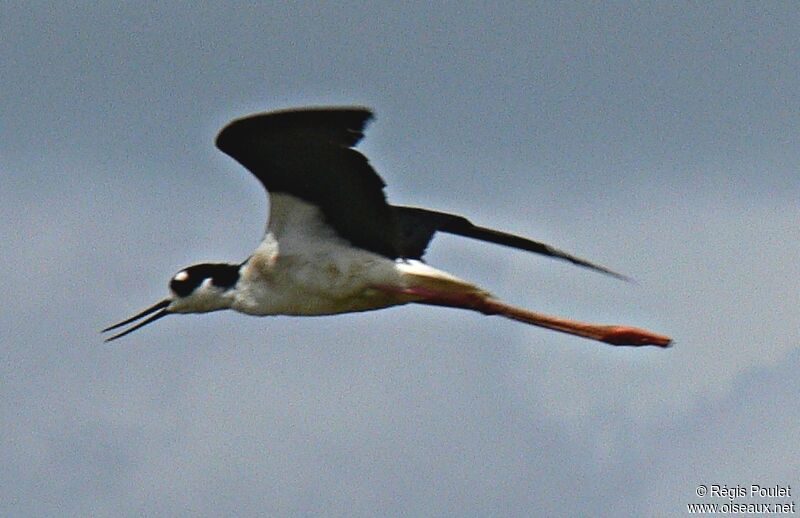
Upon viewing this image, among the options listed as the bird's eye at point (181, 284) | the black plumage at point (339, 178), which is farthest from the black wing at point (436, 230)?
the bird's eye at point (181, 284)

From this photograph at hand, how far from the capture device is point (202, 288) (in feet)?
64.7

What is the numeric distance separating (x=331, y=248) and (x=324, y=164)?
4.16 ft

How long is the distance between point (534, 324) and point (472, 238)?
93 cm

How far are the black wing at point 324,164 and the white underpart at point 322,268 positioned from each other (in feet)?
0.38

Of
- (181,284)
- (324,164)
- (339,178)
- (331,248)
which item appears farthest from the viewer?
(181,284)

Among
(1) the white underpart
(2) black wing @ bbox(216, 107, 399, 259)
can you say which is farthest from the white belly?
(2) black wing @ bbox(216, 107, 399, 259)

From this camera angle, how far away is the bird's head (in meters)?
19.5

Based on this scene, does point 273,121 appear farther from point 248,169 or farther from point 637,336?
point 637,336

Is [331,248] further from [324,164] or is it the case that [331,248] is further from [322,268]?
[324,164]

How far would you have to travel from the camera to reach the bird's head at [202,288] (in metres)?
19.5

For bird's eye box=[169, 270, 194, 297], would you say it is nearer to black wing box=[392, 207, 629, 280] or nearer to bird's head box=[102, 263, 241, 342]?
bird's head box=[102, 263, 241, 342]

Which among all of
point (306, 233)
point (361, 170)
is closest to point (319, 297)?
point (306, 233)

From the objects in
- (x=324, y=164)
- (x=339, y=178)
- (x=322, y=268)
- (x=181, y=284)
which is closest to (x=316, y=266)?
(x=322, y=268)

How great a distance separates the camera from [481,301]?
18.7 m
